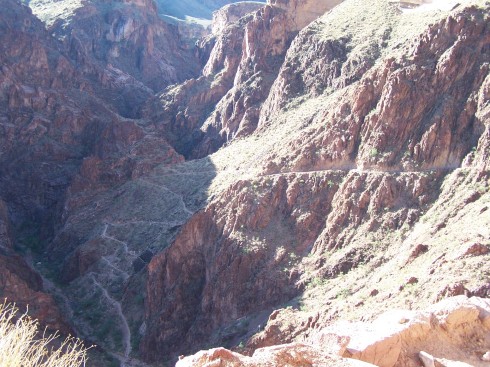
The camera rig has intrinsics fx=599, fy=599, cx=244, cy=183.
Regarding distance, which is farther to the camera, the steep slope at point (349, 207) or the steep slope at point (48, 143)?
the steep slope at point (48, 143)

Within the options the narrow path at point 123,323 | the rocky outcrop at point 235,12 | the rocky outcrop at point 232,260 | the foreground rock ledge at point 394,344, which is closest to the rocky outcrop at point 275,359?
the foreground rock ledge at point 394,344

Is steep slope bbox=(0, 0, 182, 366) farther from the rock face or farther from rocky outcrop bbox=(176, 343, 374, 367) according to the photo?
rocky outcrop bbox=(176, 343, 374, 367)

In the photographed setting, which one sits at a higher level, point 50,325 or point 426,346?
point 426,346

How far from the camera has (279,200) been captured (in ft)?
146

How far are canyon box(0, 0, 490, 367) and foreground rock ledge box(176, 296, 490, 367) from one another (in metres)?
0.06

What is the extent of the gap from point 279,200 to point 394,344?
29.9 meters

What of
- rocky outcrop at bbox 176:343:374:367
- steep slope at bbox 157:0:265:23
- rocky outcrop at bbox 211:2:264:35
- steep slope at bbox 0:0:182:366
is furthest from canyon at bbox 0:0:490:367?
steep slope at bbox 157:0:265:23

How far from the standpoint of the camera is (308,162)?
45.7 meters

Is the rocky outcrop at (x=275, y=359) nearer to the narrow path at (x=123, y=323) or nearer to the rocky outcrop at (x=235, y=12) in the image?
the narrow path at (x=123, y=323)

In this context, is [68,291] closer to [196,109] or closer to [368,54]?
[368,54]

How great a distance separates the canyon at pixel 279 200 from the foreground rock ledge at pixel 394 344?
0.06 meters

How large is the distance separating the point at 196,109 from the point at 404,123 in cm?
5718

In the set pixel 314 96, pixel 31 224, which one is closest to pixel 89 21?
pixel 31 224

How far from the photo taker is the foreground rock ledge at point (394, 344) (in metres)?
13.3
